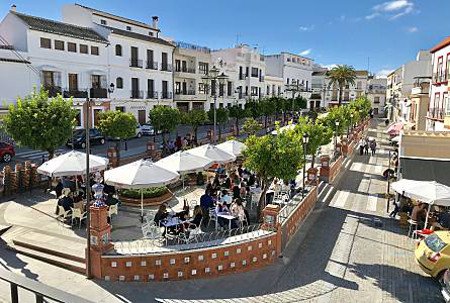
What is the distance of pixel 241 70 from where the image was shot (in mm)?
58125

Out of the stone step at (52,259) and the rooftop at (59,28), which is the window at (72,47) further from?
the stone step at (52,259)

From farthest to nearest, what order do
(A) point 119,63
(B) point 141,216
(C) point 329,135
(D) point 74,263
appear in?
(A) point 119,63 < (C) point 329,135 < (B) point 141,216 < (D) point 74,263

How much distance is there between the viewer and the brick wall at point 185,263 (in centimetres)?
947

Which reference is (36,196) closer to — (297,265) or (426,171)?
(297,265)

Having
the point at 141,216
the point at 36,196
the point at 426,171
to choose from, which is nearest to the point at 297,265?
the point at 141,216

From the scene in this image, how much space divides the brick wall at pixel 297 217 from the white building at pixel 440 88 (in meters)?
17.2

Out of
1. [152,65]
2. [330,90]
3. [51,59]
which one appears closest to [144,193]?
[51,59]

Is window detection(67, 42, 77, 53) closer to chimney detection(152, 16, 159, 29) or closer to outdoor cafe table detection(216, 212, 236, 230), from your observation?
chimney detection(152, 16, 159, 29)

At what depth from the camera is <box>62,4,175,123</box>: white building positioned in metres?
37.5

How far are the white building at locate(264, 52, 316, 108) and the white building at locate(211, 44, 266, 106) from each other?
28.4ft

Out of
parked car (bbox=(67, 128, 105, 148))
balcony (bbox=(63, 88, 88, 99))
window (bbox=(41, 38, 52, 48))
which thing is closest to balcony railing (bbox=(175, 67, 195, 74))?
balcony (bbox=(63, 88, 88, 99))

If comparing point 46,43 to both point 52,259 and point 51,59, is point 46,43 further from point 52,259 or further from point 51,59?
point 52,259

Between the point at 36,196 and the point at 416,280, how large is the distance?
47.8 ft

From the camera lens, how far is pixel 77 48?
3350cm
